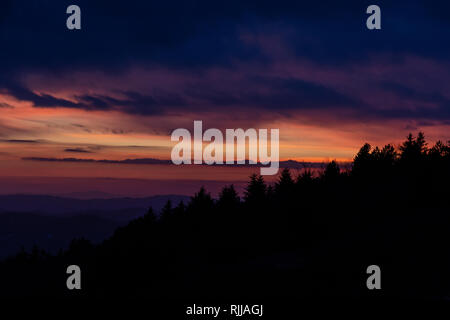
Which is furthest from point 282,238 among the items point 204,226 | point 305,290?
point 305,290

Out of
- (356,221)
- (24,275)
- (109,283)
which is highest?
(356,221)

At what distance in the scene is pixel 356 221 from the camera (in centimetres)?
4812

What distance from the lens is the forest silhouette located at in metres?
21.2

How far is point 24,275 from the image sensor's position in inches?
3607

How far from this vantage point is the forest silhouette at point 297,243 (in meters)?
21.2

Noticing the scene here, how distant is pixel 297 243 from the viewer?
46875mm

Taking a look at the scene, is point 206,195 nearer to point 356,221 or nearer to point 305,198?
point 305,198
